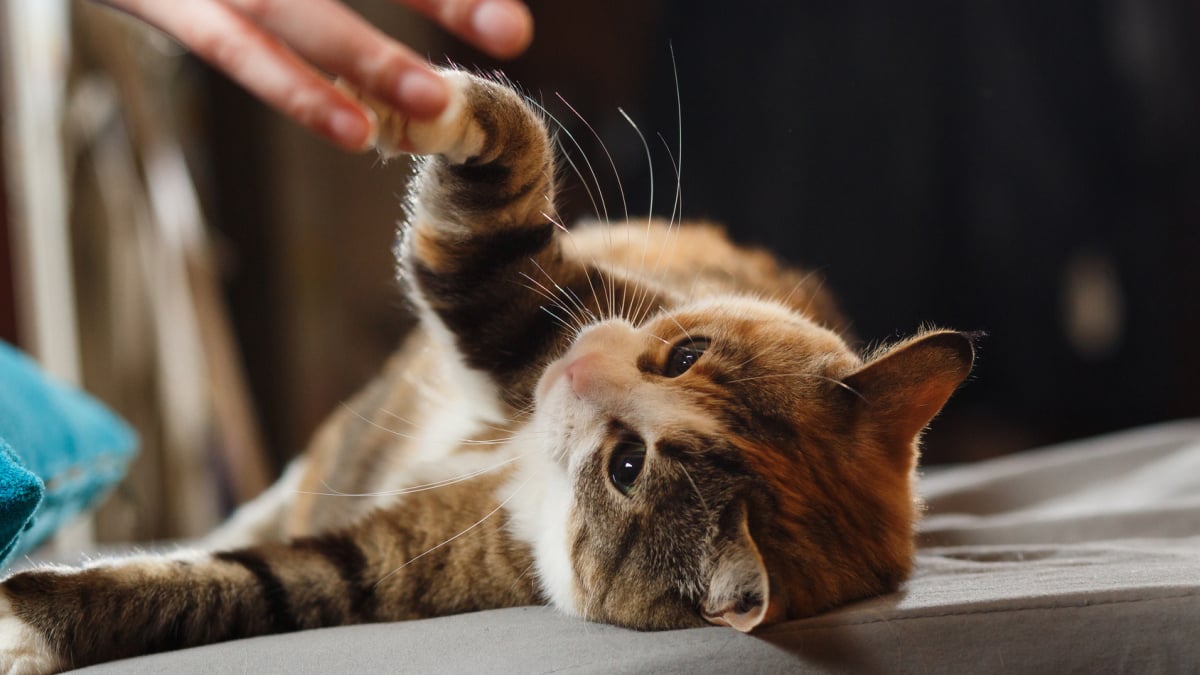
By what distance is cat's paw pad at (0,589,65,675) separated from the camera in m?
0.83

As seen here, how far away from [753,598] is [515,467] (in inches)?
17.0

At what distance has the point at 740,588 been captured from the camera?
33.8 inches

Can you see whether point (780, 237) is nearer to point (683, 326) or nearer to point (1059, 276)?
point (1059, 276)

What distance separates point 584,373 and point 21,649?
1.91ft

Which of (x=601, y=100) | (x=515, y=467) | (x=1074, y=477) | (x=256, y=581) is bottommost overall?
(x=256, y=581)

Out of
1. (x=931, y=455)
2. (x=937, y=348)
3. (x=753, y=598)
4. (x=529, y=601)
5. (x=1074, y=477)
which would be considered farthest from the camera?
(x=931, y=455)

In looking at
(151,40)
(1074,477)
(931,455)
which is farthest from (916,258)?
(151,40)

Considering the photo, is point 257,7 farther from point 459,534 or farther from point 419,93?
point 459,534

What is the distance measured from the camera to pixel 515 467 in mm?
1200

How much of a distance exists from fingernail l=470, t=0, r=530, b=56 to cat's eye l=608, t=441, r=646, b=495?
52 cm

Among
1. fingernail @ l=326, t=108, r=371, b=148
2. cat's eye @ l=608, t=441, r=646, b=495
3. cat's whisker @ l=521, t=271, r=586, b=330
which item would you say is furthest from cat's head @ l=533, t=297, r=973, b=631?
fingernail @ l=326, t=108, r=371, b=148

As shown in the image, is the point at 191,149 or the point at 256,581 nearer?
the point at 256,581

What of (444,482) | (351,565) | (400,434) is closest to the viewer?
(351,565)

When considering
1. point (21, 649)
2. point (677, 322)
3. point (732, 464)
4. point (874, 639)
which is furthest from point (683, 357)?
point (21, 649)
